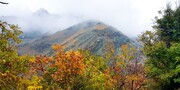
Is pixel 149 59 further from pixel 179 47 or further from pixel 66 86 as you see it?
pixel 66 86

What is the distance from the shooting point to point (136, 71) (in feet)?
223

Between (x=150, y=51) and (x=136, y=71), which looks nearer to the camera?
(x=150, y=51)

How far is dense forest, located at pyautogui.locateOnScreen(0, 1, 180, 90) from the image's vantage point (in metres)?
33.3

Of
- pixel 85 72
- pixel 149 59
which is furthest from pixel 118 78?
pixel 85 72

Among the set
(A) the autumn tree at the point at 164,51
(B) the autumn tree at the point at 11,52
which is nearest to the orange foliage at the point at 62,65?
(B) the autumn tree at the point at 11,52

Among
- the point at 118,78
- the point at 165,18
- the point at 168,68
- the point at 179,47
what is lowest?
the point at 118,78

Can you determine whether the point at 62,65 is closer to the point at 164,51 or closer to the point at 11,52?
the point at 11,52

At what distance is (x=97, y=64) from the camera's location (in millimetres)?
68938

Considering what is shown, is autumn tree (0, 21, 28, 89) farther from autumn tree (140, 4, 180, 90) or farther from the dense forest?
autumn tree (140, 4, 180, 90)

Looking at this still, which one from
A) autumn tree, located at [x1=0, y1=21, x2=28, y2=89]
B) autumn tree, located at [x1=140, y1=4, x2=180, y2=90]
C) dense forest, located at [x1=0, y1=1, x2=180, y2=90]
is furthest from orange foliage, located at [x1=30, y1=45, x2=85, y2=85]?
autumn tree, located at [x1=140, y1=4, x2=180, y2=90]

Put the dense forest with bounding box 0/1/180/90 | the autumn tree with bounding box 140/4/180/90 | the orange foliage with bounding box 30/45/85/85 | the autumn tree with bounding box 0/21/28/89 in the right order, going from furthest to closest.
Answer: the autumn tree with bounding box 140/4/180/90
the orange foliage with bounding box 30/45/85/85
the dense forest with bounding box 0/1/180/90
the autumn tree with bounding box 0/21/28/89

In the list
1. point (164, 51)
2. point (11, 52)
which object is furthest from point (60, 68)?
point (164, 51)

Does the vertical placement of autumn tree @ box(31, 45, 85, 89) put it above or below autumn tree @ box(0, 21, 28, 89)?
below

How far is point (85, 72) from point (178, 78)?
51.5ft
